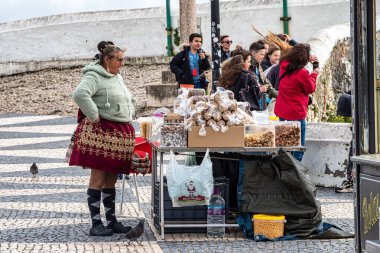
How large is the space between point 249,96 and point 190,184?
8.96 ft

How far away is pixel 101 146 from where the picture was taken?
31.7 feet

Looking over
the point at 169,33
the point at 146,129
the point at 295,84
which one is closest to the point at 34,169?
the point at 146,129

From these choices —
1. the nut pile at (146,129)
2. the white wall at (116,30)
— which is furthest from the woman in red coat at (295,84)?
the white wall at (116,30)

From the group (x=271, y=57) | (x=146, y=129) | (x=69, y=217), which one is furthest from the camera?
(x=271, y=57)

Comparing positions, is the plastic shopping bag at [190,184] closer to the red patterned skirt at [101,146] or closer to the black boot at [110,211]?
the red patterned skirt at [101,146]

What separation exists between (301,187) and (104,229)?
1.74 meters

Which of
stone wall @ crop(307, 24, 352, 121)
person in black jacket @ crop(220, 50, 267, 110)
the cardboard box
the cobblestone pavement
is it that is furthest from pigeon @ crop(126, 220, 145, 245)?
stone wall @ crop(307, 24, 352, 121)

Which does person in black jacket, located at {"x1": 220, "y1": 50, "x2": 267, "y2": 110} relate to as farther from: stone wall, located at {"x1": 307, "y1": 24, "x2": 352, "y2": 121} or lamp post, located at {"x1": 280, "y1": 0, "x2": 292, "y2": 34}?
lamp post, located at {"x1": 280, "y1": 0, "x2": 292, "y2": 34}

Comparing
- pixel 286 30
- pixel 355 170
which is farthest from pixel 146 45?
pixel 355 170

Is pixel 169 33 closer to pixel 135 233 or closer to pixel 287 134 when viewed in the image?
pixel 287 134

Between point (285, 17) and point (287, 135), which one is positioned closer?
point (287, 135)

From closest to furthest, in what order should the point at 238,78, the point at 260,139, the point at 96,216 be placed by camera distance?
the point at 96,216, the point at 260,139, the point at 238,78

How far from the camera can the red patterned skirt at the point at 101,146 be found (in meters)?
9.63

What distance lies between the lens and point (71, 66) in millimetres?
27844
